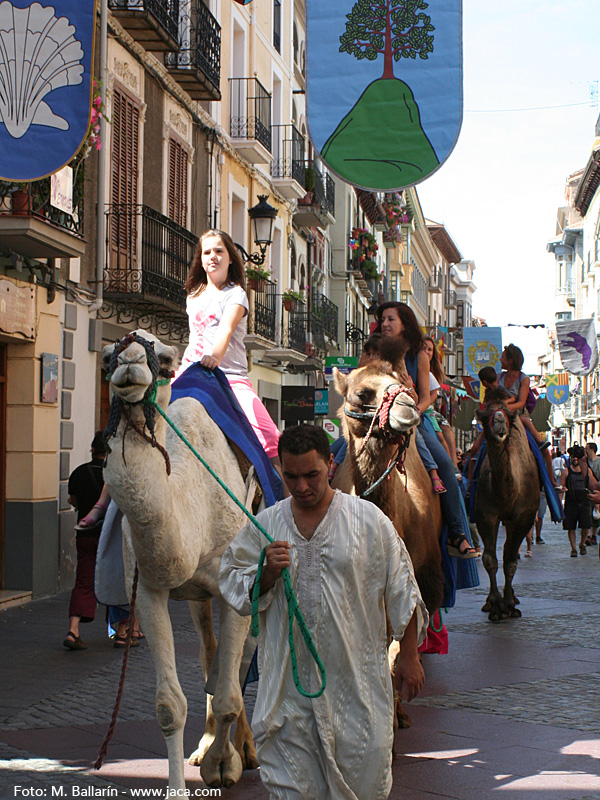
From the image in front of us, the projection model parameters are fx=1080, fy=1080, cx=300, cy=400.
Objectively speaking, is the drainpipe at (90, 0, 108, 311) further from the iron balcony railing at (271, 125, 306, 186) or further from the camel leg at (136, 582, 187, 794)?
the iron balcony railing at (271, 125, 306, 186)

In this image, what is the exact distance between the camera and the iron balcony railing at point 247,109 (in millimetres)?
24000

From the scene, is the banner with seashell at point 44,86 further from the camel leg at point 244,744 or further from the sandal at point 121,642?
the sandal at point 121,642

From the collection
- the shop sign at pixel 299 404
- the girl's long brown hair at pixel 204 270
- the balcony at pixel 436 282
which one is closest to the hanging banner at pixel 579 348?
the shop sign at pixel 299 404

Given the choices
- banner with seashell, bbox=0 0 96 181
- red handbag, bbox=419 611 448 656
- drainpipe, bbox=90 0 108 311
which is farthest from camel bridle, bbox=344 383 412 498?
drainpipe, bbox=90 0 108 311

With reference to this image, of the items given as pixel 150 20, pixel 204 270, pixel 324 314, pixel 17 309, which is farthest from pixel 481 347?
pixel 204 270

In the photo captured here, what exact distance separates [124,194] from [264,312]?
30.4 ft

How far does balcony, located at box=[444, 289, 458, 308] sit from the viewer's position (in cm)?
10250

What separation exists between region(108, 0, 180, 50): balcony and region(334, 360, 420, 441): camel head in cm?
1161

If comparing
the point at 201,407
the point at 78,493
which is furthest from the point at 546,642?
the point at 201,407

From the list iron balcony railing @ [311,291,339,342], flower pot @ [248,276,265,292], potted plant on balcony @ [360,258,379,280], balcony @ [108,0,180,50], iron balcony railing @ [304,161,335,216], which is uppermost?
iron balcony railing @ [304,161,335,216]

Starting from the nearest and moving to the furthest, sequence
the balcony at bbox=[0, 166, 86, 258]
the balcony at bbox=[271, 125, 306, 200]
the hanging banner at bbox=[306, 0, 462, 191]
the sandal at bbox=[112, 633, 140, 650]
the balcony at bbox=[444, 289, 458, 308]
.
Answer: the hanging banner at bbox=[306, 0, 462, 191]
the sandal at bbox=[112, 633, 140, 650]
the balcony at bbox=[0, 166, 86, 258]
the balcony at bbox=[271, 125, 306, 200]
the balcony at bbox=[444, 289, 458, 308]

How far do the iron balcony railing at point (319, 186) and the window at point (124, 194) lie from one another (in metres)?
14.3

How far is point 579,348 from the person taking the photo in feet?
116

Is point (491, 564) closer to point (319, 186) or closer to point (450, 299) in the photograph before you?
point (319, 186)
